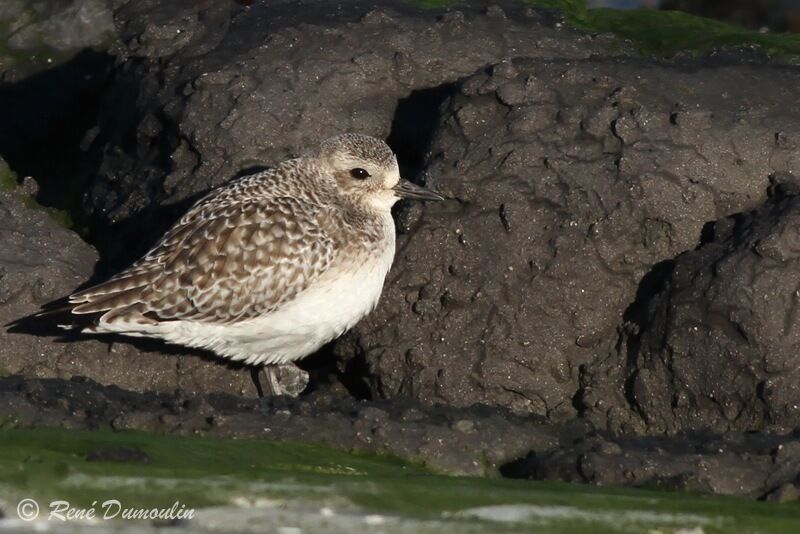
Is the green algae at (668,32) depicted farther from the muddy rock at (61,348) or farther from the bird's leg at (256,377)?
the muddy rock at (61,348)

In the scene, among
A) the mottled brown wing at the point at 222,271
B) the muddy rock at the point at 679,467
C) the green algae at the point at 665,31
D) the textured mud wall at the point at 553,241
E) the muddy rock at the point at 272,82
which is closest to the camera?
the muddy rock at the point at 679,467

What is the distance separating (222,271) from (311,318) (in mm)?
626

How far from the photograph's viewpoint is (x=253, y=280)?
9562mm

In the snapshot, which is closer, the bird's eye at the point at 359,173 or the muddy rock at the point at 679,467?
the muddy rock at the point at 679,467

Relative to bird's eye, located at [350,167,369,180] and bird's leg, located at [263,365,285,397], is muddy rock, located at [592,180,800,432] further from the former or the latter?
bird's leg, located at [263,365,285,397]

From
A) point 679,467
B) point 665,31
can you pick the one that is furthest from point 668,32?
point 679,467

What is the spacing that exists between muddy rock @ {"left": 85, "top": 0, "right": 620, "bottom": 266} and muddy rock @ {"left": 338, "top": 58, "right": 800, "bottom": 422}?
984 millimetres

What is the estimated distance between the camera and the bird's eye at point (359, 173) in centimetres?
1005

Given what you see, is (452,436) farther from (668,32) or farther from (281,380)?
(668,32)

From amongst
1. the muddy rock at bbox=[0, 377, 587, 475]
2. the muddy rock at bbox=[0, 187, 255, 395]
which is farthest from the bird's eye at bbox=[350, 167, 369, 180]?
the muddy rock at bbox=[0, 377, 587, 475]

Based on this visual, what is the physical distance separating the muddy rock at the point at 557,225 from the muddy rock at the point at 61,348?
1.05 meters

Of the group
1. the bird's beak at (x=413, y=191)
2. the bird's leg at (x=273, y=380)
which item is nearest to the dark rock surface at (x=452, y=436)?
the bird's leg at (x=273, y=380)

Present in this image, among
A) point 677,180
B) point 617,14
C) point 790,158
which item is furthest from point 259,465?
point 617,14

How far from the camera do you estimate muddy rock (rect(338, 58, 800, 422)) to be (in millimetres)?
9734
